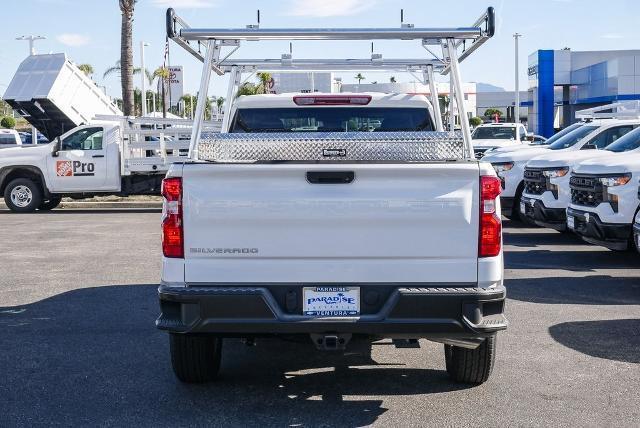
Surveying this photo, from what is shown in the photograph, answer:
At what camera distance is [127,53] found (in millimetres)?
28344

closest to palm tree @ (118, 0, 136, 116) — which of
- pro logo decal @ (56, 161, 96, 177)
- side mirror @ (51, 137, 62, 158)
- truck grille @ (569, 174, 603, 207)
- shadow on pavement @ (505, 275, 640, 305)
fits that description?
side mirror @ (51, 137, 62, 158)

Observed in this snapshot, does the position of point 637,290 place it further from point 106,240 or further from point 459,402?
point 106,240

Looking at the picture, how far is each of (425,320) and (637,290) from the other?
527 centimetres

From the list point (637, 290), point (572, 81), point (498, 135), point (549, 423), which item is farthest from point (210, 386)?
point (572, 81)

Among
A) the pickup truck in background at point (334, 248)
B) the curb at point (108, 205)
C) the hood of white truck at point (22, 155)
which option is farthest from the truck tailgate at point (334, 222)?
the curb at point (108, 205)

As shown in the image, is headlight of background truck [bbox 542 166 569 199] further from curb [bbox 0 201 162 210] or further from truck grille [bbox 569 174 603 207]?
curb [bbox 0 201 162 210]

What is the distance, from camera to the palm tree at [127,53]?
28.3 metres

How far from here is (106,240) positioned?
14625 millimetres

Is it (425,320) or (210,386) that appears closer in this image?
(425,320)

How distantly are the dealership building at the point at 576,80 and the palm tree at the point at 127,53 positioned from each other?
87.6 ft

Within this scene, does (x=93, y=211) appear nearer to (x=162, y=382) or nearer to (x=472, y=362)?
(x=162, y=382)

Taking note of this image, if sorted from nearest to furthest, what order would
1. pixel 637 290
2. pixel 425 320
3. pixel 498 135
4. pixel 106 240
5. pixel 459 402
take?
pixel 425 320 → pixel 459 402 → pixel 637 290 → pixel 106 240 → pixel 498 135

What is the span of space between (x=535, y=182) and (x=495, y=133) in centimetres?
1400

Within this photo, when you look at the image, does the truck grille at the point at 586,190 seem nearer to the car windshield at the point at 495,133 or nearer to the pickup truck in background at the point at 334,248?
the pickup truck in background at the point at 334,248
